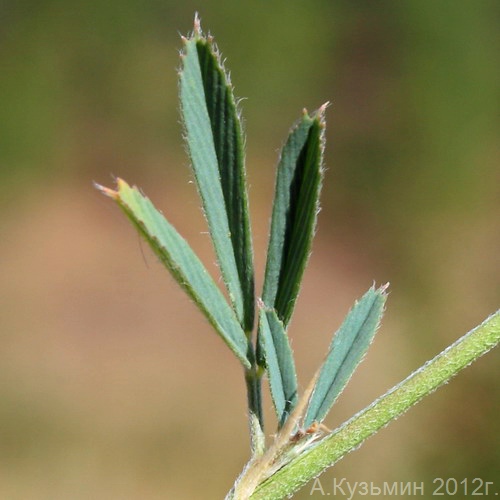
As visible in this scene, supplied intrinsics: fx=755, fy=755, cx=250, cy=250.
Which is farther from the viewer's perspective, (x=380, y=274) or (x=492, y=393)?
(x=380, y=274)

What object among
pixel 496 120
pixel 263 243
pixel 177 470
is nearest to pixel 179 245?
pixel 177 470

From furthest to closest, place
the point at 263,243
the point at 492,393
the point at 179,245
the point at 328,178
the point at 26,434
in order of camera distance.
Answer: the point at 328,178, the point at 263,243, the point at 492,393, the point at 26,434, the point at 179,245

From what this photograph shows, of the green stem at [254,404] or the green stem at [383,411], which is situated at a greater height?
the green stem at [254,404]

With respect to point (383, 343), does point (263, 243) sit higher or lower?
higher

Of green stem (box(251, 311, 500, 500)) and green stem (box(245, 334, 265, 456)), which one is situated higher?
green stem (box(245, 334, 265, 456))

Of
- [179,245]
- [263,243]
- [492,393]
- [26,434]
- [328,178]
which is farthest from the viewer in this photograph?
[328,178]

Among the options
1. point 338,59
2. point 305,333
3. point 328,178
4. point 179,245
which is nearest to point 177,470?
point 305,333

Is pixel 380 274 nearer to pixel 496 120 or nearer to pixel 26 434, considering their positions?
pixel 496 120

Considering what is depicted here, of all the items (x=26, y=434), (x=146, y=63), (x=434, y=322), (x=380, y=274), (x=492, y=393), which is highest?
(x=146, y=63)
